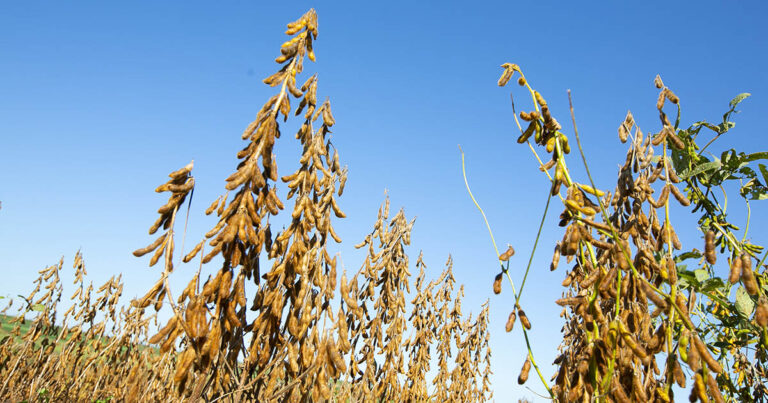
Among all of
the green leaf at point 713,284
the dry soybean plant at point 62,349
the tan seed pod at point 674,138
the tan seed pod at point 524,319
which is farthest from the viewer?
the dry soybean plant at point 62,349

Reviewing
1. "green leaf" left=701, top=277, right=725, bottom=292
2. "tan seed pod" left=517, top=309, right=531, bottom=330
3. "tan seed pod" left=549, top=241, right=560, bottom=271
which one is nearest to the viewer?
"tan seed pod" left=517, top=309, right=531, bottom=330

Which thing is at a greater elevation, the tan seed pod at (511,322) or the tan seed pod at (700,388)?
the tan seed pod at (511,322)


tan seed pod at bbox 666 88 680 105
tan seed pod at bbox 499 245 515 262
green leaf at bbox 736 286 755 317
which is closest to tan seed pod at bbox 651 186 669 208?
tan seed pod at bbox 666 88 680 105

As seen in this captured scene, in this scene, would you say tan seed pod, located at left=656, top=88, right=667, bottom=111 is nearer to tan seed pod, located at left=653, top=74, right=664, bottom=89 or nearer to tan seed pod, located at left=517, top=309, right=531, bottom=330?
tan seed pod, located at left=653, top=74, right=664, bottom=89

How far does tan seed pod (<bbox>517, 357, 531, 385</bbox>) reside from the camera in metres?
1.43

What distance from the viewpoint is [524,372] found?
145cm

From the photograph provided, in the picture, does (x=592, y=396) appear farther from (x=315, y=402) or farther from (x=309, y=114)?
(x=309, y=114)

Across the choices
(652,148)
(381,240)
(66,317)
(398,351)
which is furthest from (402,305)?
(66,317)

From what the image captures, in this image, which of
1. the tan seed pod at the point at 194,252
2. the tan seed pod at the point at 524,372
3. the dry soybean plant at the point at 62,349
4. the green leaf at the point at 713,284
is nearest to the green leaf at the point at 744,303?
the green leaf at the point at 713,284

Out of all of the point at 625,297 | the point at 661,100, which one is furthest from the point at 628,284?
the point at 661,100

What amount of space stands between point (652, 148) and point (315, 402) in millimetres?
Answer: 1605

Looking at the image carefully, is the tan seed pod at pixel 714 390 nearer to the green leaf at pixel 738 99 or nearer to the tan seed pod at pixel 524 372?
the tan seed pod at pixel 524 372

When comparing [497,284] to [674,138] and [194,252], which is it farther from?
[194,252]

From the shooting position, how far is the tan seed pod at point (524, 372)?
1.43m
